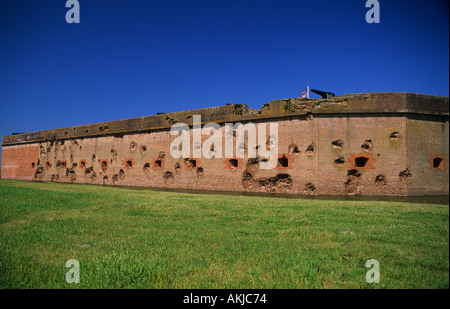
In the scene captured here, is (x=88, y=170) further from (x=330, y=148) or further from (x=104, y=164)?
(x=330, y=148)

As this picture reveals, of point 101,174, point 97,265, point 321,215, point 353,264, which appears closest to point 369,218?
point 321,215

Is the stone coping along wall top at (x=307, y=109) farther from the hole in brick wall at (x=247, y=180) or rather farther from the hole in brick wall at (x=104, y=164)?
the hole in brick wall at (x=104, y=164)

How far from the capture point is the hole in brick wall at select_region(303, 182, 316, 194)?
406 inches

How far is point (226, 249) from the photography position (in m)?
3.49

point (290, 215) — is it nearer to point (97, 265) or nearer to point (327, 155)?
point (97, 265)

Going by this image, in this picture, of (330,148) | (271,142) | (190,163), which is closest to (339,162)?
(330,148)

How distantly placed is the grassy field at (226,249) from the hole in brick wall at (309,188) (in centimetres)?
430

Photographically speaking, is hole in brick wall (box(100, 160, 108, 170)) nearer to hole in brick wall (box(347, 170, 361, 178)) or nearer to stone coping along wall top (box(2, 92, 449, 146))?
stone coping along wall top (box(2, 92, 449, 146))

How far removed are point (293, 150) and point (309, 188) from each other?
5.37 ft

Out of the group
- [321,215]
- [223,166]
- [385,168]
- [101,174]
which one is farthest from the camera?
[101,174]

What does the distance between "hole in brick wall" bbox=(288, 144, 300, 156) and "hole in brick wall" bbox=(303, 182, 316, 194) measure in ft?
4.39

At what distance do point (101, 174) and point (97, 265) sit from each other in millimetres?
16528

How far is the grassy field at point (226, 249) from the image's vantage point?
2.48m

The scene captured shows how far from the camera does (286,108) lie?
11.1 m
